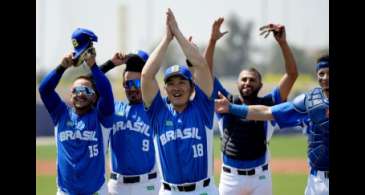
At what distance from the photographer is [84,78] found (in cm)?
684

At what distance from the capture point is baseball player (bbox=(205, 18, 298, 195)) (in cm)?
827

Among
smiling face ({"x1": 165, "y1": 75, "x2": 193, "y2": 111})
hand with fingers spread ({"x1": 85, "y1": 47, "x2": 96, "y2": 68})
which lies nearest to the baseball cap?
hand with fingers spread ({"x1": 85, "y1": 47, "x2": 96, "y2": 68})

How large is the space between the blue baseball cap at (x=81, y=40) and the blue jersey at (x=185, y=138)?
841 millimetres

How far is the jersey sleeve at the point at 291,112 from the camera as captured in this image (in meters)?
6.48

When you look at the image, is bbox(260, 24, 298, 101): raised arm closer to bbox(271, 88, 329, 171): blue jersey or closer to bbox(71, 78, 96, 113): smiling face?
bbox(271, 88, 329, 171): blue jersey

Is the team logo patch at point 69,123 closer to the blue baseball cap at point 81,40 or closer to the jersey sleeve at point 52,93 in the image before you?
the jersey sleeve at point 52,93

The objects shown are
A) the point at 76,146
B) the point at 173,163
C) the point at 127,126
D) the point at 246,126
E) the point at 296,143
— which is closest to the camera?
the point at 173,163

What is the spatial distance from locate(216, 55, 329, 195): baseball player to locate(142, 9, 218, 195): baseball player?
465 millimetres

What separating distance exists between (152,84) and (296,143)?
21.3m

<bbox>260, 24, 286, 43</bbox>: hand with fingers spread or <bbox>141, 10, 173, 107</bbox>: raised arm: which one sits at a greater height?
<bbox>260, 24, 286, 43</bbox>: hand with fingers spread

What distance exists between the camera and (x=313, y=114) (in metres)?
6.46
